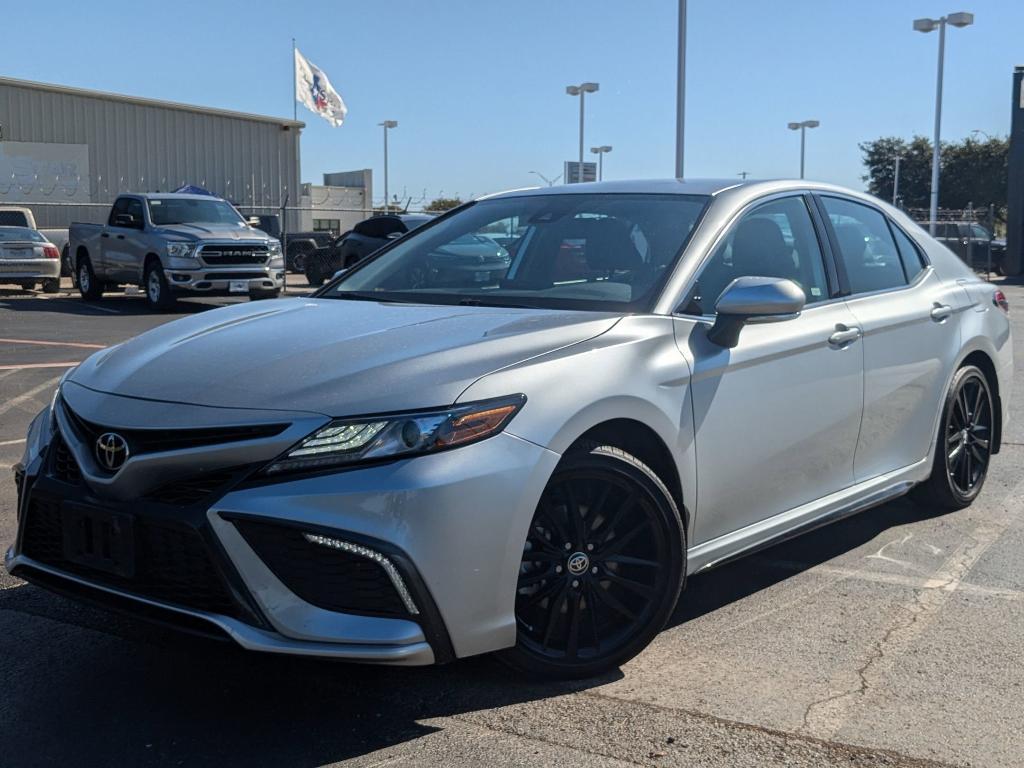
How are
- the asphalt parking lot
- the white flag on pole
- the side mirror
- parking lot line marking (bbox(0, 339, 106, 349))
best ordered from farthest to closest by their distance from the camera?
the white flag on pole < parking lot line marking (bbox(0, 339, 106, 349)) < the side mirror < the asphalt parking lot

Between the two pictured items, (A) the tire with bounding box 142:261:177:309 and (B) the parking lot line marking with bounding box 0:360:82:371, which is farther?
(A) the tire with bounding box 142:261:177:309

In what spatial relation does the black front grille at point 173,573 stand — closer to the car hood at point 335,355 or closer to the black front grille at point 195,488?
the black front grille at point 195,488

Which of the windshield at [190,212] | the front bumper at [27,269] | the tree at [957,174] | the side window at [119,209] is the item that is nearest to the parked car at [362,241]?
the windshield at [190,212]

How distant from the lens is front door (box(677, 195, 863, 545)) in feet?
12.8

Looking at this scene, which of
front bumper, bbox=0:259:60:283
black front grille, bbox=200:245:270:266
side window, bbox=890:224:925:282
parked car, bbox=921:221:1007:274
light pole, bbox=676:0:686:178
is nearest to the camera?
side window, bbox=890:224:925:282

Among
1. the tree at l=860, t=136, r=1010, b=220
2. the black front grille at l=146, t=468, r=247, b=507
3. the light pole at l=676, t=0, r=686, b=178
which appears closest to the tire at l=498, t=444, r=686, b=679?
the black front grille at l=146, t=468, r=247, b=507

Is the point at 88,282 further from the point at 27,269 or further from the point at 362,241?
the point at 362,241

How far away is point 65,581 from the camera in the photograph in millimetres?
3332

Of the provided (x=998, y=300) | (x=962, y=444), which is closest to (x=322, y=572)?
(x=962, y=444)

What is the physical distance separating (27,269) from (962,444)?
18.9 meters

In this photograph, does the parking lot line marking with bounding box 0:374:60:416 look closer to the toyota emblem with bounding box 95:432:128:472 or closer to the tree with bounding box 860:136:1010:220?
the toyota emblem with bounding box 95:432:128:472

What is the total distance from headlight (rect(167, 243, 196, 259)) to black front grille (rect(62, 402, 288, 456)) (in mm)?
15027

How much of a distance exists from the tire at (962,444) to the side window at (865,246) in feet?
2.10

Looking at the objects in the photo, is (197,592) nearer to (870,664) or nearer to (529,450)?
(529,450)
